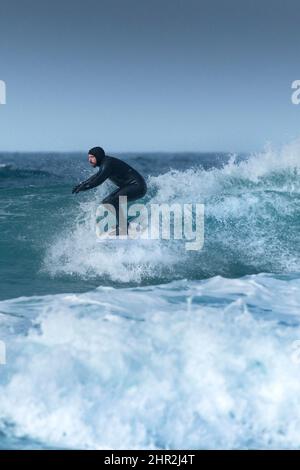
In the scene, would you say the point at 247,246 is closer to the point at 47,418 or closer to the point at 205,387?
the point at 205,387

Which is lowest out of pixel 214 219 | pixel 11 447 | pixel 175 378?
pixel 11 447

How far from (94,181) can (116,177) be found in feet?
1.77

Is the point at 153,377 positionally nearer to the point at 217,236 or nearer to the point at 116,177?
the point at 116,177

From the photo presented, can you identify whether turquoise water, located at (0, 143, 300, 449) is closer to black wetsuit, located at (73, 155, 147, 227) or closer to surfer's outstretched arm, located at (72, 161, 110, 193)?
black wetsuit, located at (73, 155, 147, 227)

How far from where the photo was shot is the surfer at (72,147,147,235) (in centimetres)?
621

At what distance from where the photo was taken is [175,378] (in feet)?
11.5

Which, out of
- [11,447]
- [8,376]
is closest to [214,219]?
[8,376]

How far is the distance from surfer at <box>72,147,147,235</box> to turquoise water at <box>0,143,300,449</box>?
0.67 meters

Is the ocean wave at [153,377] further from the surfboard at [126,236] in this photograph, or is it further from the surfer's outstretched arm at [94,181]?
the surfboard at [126,236]

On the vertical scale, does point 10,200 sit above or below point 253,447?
above

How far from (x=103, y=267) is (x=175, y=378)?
3.03 m

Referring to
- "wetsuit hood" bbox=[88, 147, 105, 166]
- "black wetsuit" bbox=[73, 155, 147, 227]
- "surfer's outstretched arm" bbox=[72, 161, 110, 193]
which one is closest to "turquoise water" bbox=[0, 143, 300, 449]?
"black wetsuit" bbox=[73, 155, 147, 227]

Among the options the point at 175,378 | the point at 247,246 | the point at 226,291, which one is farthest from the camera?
the point at 247,246

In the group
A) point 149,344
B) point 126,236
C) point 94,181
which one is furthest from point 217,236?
point 149,344
